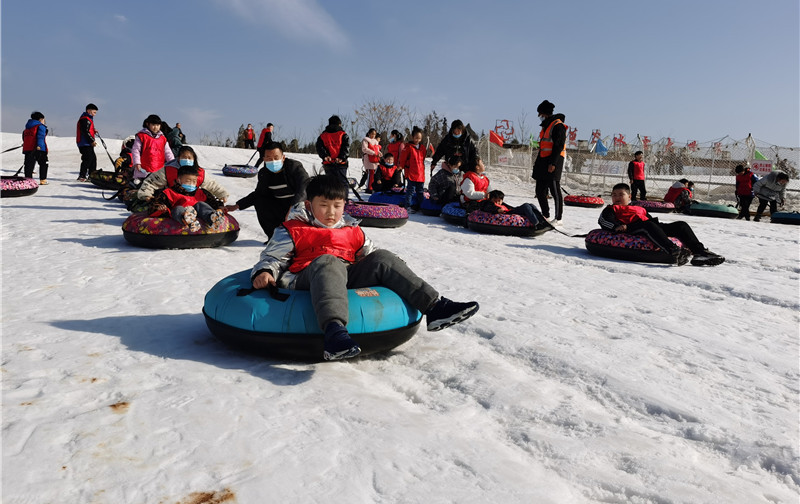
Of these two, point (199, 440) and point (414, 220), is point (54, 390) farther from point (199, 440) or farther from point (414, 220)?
point (414, 220)

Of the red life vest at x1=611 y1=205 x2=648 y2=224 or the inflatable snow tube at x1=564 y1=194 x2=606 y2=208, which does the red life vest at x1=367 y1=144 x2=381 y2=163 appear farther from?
the red life vest at x1=611 y1=205 x2=648 y2=224

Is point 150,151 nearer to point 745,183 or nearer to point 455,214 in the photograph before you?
point 455,214

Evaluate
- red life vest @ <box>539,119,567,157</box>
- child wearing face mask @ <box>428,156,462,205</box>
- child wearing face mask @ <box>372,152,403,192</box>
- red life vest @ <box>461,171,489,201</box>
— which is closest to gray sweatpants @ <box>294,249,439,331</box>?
red life vest @ <box>539,119,567,157</box>

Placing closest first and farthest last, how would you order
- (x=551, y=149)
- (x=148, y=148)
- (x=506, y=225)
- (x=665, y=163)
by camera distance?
(x=506, y=225), (x=148, y=148), (x=551, y=149), (x=665, y=163)

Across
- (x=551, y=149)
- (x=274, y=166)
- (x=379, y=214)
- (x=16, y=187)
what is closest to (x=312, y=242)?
(x=274, y=166)

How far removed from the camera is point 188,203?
6.21 m

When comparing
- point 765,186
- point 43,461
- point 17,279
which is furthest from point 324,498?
point 765,186

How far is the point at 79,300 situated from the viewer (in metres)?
4.04

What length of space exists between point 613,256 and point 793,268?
5.88 feet

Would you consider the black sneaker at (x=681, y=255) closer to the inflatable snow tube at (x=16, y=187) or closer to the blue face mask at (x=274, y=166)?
the blue face mask at (x=274, y=166)

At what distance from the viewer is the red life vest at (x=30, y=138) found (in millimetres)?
11672

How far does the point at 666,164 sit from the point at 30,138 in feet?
59.4

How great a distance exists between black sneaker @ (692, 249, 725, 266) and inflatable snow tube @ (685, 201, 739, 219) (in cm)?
730

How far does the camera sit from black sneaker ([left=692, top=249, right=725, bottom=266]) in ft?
19.6
